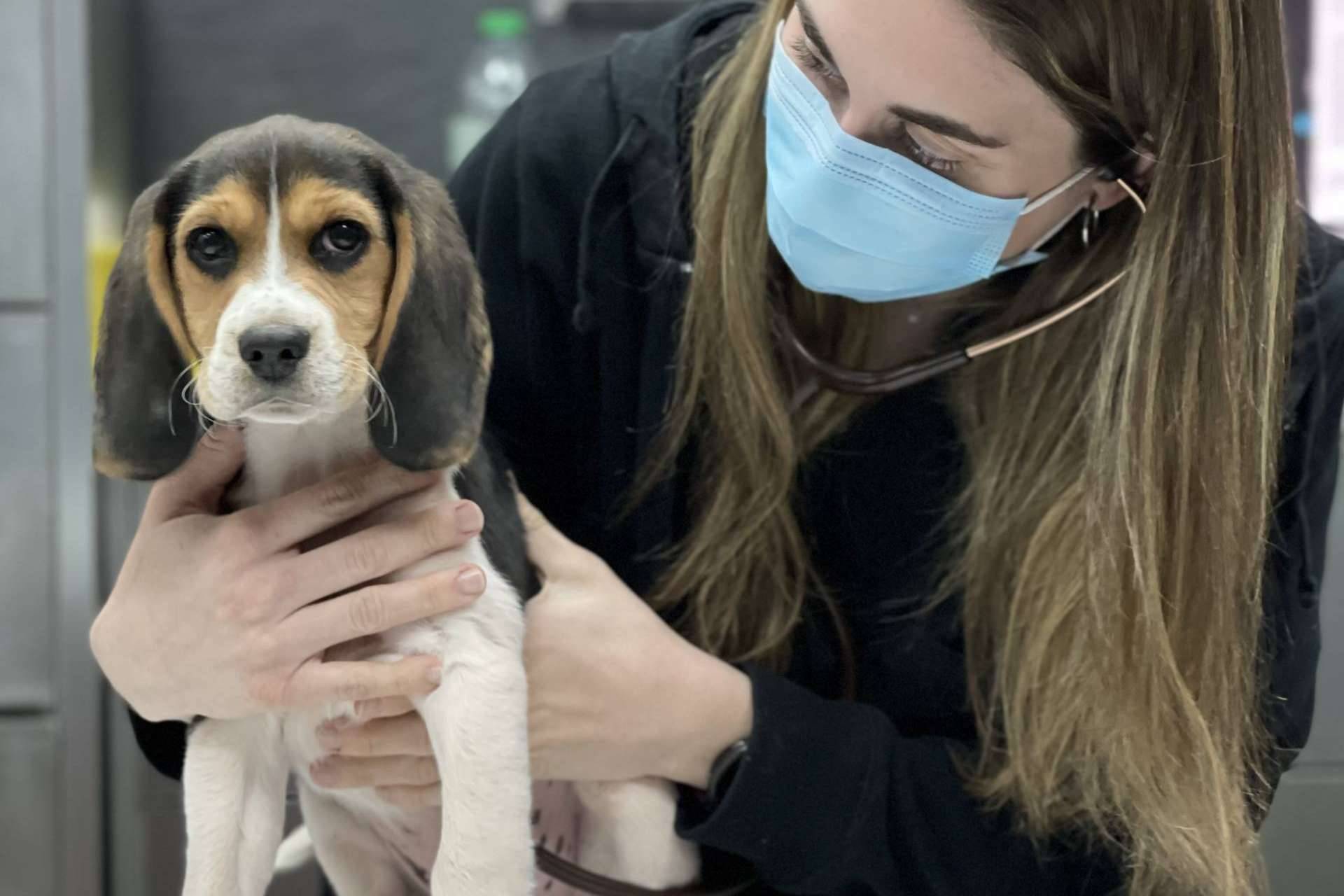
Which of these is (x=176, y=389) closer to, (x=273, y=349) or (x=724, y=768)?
(x=273, y=349)

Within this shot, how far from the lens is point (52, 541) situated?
5.87 feet

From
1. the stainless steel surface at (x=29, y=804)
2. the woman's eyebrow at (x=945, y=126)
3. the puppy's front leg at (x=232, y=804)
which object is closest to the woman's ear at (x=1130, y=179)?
the woman's eyebrow at (x=945, y=126)

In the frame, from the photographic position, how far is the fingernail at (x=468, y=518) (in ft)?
2.92

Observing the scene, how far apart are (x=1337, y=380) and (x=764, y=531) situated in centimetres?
51

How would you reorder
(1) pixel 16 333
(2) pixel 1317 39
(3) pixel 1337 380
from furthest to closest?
(2) pixel 1317 39 < (1) pixel 16 333 < (3) pixel 1337 380

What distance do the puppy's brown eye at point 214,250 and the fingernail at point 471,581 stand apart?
247mm

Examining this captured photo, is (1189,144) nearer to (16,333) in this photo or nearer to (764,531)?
(764,531)

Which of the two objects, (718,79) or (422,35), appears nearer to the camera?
(718,79)

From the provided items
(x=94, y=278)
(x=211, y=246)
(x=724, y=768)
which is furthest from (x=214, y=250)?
(x=94, y=278)

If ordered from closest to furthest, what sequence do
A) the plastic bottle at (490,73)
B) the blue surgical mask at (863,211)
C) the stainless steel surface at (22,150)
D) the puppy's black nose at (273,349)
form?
the puppy's black nose at (273,349) → the blue surgical mask at (863,211) → the stainless steel surface at (22,150) → the plastic bottle at (490,73)

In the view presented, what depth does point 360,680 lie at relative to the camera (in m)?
0.87

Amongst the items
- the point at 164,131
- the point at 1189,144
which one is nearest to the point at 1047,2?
the point at 1189,144

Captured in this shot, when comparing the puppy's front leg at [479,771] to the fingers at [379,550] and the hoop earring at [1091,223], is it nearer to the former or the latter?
the fingers at [379,550]

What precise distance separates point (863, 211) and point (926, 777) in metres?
0.48
